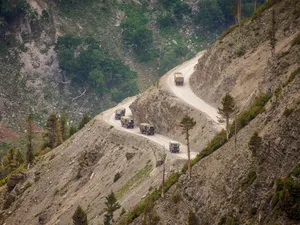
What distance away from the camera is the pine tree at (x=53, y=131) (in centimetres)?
14662

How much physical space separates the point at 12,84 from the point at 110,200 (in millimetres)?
101611

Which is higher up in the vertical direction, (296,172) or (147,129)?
(296,172)

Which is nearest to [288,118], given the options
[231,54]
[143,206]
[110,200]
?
[143,206]

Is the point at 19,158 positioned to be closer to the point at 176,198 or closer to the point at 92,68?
the point at 92,68

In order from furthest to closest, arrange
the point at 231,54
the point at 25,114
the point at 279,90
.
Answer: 1. the point at 25,114
2. the point at 231,54
3. the point at 279,90

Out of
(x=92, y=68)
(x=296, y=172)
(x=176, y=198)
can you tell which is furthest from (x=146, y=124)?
(x=92, y=68)

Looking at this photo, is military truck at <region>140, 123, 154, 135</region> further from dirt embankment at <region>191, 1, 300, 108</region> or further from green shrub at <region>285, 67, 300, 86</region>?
green shrub at <region>285, 67, 300, 86</region>

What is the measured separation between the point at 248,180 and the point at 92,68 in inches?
5086

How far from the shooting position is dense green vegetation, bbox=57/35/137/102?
194 meters

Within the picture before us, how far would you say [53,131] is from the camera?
149 m

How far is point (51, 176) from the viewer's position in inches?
4685

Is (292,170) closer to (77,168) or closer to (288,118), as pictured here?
(288,118)

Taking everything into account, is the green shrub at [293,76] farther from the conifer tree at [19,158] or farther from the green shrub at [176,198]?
the conifer tree at [19,158]

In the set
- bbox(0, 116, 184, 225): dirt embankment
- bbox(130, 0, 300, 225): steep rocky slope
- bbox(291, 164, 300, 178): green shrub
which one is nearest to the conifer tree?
bbox(0, 116, 184, 225): dirt embankment
